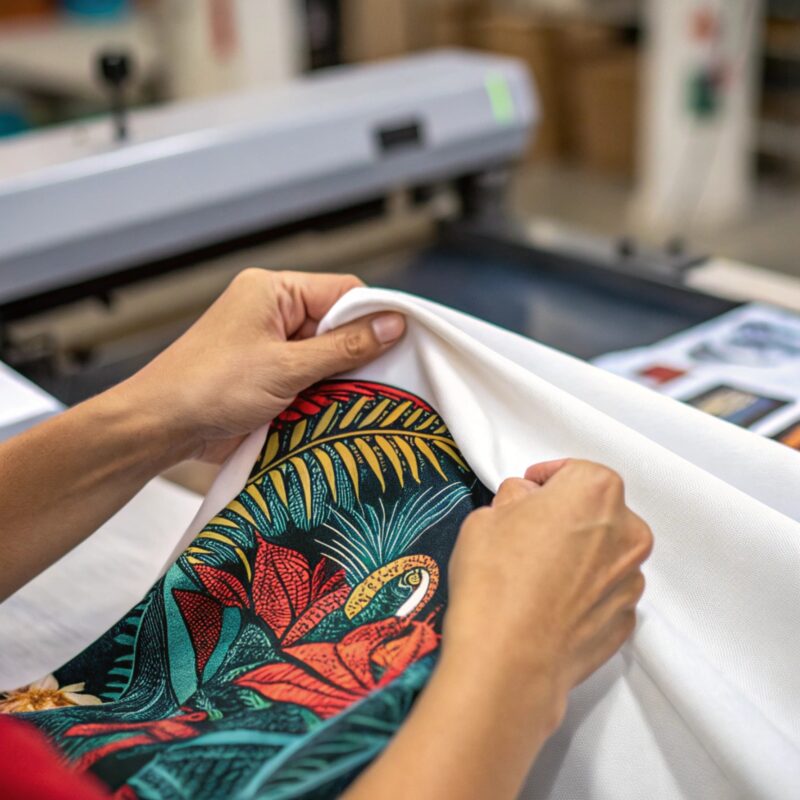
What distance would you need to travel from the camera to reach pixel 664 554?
73 cm

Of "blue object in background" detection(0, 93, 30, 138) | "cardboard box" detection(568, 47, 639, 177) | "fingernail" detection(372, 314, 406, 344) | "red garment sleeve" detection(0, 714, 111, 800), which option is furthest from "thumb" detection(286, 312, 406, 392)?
"cardboard box" detection(568, 47, 639, 177)

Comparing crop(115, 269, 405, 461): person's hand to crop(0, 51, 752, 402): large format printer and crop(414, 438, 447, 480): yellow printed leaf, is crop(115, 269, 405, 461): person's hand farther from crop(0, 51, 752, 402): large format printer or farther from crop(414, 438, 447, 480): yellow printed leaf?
crop(0, 51, 752, 402): large format printer

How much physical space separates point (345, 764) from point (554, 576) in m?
0.15

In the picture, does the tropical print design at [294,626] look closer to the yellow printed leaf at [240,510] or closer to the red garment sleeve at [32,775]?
the yellow printed leaf at [240,510]

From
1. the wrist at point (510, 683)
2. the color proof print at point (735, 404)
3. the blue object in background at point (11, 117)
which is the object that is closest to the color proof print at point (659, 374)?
the color proof print at point (735, 404)

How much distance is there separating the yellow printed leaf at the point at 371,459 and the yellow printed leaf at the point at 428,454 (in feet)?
0.11

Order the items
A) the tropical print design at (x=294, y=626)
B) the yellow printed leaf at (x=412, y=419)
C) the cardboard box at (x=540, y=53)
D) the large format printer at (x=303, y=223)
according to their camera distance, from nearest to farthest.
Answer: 1. the tropical print design at (x=294, y=626)
2. the yellow printed leaf at (x=412, y=419)
3. the large format printer at (x=303, y=223)
4. the cardboard box at (x=540, y=53)

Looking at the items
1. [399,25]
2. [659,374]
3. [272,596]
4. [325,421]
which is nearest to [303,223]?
[659,374]

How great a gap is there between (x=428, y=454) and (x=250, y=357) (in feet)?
0.58

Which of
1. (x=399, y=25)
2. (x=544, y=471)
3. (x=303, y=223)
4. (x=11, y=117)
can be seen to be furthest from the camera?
(x=399, y=25)

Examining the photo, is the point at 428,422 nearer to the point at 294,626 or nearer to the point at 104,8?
the point at 294,626

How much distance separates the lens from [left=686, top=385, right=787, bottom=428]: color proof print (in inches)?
44.8

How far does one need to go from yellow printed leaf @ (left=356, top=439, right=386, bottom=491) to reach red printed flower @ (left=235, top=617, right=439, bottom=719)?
14 cm

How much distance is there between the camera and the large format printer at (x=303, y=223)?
1402mm
